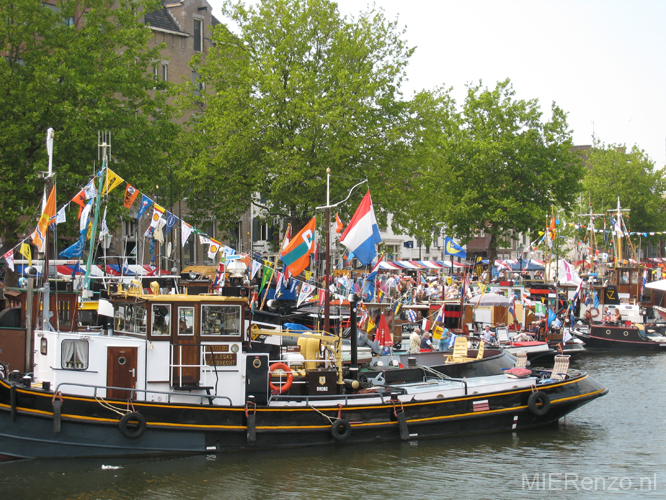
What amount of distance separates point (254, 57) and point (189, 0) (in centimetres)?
1968

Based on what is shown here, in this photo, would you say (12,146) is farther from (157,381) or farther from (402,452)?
(402,452)

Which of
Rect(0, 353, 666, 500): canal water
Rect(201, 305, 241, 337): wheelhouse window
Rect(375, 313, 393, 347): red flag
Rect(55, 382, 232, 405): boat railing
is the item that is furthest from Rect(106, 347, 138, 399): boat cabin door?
Rect(375, 313, 393, 347): red flag

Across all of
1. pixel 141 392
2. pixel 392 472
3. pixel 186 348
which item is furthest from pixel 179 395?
pixel 392 472

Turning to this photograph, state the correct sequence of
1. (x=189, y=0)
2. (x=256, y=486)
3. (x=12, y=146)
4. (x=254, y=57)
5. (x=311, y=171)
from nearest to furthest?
(x=256, y=486)
(x=12, y=146)
(x=311, y=171)
(x=254, y=57)
(x=189, y=0)

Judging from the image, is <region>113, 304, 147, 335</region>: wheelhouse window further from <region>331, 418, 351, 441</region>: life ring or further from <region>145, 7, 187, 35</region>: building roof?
<region>145, 7, 187, 35</region>: building roof

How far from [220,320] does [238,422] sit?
106 inches

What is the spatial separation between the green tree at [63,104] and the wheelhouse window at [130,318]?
1242cm

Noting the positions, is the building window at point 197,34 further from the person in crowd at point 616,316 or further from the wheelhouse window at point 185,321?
the wheelhouse window at point 185,321

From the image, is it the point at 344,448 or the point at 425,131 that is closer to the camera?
the point at 344,448

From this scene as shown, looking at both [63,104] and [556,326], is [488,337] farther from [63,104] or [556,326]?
[63,104]

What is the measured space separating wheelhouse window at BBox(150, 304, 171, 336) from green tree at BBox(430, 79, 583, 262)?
45180 millimetres

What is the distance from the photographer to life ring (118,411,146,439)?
17.2 m

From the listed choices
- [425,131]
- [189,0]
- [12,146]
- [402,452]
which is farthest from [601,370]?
[189,0]

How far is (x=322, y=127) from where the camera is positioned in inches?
1485
